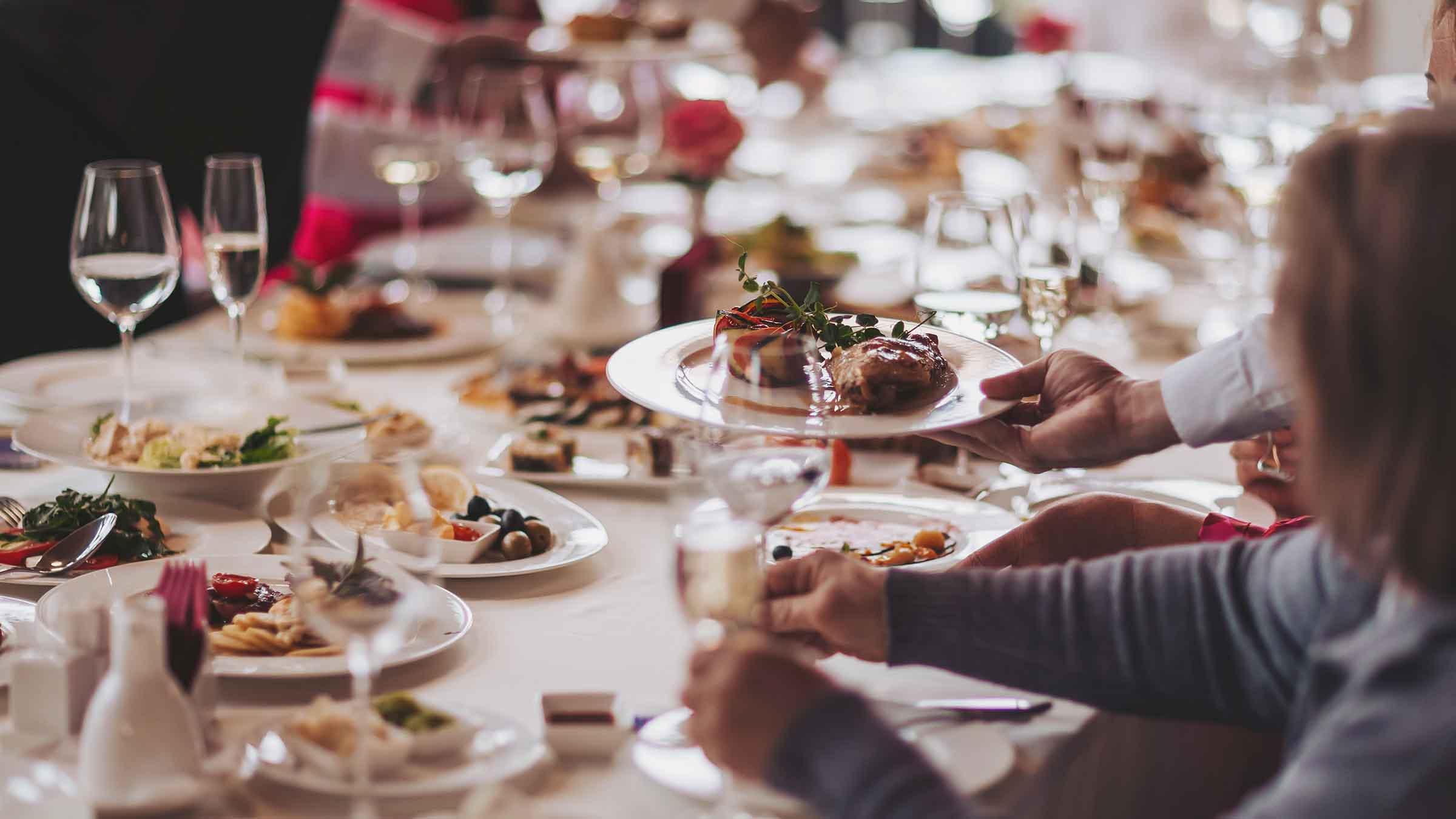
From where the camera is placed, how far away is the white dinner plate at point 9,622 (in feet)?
3.64

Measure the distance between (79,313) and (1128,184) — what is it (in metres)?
2.20

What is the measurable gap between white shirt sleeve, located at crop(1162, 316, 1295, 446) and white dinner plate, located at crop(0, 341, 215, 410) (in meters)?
1.26

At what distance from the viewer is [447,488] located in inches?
61.0

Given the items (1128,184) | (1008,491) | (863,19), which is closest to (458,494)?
(1008,491)

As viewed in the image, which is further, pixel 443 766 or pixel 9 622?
pixel 9 622

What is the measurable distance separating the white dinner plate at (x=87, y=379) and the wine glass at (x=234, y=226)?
177mm

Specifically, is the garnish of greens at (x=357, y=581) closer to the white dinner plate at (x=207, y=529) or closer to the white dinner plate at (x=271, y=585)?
the white dinner plate at (x=271, y=585)

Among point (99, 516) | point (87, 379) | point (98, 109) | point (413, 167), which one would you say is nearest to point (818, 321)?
point (99, 516)

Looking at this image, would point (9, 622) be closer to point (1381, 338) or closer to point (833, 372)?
point (833, 372)

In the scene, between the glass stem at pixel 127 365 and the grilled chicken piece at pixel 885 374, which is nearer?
the grilled chicken piece at pixel 885 374

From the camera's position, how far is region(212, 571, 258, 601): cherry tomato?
1.25 meters

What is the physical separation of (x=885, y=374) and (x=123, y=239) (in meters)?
0.90

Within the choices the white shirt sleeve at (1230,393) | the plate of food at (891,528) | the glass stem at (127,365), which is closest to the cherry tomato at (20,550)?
the glass stem at (127,365)

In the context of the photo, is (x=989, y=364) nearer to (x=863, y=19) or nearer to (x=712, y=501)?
(x=712, y=501)
